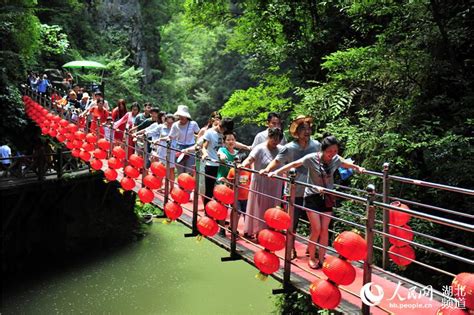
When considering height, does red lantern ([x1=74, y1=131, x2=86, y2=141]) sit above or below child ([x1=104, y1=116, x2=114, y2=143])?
below

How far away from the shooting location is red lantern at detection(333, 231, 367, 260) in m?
3.49

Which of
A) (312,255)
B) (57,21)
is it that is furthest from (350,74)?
(57,21)

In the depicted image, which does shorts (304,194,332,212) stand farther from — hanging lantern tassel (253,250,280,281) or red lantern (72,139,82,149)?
red lantern (72,139,82,149)

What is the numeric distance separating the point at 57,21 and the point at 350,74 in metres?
18.8

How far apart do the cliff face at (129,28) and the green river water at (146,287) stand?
49.5ft

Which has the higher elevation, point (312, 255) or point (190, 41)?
point (190, 41)

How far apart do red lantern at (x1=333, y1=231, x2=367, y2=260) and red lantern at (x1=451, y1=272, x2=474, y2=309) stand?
737 mm

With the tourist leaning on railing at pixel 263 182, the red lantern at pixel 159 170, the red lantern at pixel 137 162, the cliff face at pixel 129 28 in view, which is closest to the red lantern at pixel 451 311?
the tourist leaning on railing at pixel 263 182

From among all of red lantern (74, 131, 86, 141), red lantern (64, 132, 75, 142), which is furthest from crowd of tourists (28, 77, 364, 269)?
red lantern (64, 132, 75, 142)

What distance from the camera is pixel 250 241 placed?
17.4 feet

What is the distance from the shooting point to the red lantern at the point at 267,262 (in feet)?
14.3

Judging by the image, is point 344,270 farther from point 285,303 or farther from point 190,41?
point 190,41

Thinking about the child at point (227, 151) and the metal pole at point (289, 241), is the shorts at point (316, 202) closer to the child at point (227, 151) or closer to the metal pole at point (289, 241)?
the metal pole at point (289, 241)

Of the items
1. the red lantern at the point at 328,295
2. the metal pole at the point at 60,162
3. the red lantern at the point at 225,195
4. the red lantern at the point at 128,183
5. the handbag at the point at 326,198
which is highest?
the handbag at the point at 326,198
